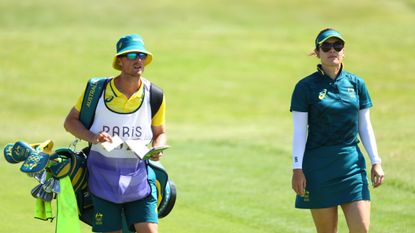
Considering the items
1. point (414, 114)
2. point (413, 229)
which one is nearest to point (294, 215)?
point (413, 229)

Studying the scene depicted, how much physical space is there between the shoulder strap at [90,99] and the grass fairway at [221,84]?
2869mm

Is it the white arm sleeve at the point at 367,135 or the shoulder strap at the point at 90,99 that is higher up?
the shoulder strap at the point at 90,99

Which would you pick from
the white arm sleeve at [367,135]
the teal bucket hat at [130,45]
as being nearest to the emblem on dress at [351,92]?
the white arm sleeve at [367,135]

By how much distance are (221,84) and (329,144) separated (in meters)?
21.5

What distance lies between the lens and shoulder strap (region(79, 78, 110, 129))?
24.4 ft

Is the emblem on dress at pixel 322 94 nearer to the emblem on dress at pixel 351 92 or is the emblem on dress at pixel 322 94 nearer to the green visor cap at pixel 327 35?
the emblem on dress at pixel 351 92

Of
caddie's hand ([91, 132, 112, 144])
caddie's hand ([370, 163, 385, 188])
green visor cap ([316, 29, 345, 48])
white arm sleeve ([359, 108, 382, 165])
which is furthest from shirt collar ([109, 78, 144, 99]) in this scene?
caddie's hand ([370, 163, 385, 188])

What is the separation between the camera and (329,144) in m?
7.59

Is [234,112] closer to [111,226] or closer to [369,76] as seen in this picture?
[369,76]

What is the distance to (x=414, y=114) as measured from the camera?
A: 23.8 meters

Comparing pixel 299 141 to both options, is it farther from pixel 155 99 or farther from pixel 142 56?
pixel 142 56

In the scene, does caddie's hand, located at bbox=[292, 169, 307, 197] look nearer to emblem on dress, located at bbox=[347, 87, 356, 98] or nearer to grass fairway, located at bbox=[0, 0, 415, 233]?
emblem on dress, located at bbox=[347, 87, 356, 98]

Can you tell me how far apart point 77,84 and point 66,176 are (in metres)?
20.5

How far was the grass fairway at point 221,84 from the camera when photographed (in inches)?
468
